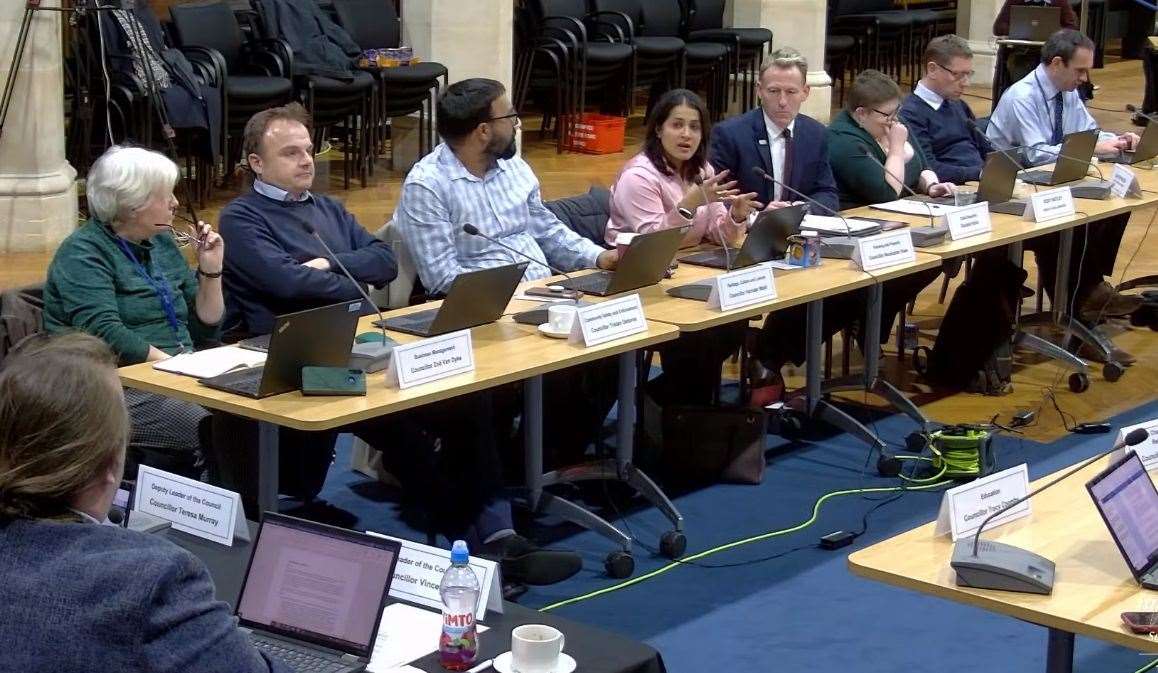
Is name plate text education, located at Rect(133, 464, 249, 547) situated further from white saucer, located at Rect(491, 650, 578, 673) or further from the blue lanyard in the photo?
the blue lanyard

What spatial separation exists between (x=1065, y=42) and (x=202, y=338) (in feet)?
13.4

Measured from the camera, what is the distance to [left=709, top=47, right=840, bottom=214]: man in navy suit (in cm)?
570

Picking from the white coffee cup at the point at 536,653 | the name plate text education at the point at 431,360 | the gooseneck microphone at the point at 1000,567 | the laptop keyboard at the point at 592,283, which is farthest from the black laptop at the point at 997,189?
the white coffee cup at the point at 536,653

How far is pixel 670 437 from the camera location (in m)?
5.00

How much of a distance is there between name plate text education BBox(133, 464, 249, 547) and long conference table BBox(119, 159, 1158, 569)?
0.54 m

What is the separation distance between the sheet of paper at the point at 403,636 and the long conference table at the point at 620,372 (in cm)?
97

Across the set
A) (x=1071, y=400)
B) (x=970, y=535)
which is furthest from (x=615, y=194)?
(x=970, y=535)

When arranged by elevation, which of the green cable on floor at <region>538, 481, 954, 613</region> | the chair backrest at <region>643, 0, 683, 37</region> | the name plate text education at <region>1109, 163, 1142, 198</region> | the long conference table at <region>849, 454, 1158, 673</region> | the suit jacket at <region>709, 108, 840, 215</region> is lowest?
the green cable on floor at <region>538, 481, 954, 613</region>

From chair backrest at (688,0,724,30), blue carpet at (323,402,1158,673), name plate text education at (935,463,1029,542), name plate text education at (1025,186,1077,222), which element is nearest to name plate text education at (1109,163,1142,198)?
name plate text education at (1025,186,1077,222)

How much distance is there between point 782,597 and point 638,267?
3.47 ft

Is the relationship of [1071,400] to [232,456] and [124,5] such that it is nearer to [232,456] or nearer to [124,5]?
[232,456]

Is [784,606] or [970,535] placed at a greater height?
[970,535]

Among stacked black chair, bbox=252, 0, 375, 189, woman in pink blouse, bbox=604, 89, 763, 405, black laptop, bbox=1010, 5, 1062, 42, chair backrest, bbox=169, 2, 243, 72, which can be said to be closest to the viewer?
woman in pink blouse, bbox=604, 89, 763, 405

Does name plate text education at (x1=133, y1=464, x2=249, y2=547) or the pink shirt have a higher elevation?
the pink shirt
